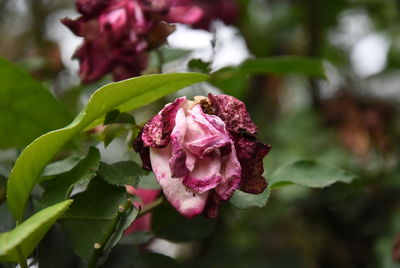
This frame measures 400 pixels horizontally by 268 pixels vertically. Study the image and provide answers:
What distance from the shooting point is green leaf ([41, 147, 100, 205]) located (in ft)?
1.81

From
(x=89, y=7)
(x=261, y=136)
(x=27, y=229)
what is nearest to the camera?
(x=27, y=229)

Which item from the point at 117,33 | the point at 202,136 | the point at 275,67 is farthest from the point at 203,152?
the point at 275,67

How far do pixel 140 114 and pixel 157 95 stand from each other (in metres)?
0.78

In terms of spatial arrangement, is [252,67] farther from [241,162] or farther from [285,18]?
[285,18]

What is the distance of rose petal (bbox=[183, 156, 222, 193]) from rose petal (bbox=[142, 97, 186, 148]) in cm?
3

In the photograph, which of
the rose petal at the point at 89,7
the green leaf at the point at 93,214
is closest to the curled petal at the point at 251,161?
the green leaf at the point at 93,214

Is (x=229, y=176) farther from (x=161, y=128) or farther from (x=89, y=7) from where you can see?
(x=89, y=7)

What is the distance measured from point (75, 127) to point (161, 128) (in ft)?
0.24

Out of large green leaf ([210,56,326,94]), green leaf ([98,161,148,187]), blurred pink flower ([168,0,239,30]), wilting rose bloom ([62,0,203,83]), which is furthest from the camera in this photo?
blurred pink flower ([168,0,239,30])

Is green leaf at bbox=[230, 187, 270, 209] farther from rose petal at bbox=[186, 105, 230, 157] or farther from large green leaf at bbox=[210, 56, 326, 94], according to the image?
large green leaf at bbox=[210, 56, 326, 94]

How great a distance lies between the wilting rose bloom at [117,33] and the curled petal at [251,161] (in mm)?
202

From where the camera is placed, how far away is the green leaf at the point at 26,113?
2.26 ft

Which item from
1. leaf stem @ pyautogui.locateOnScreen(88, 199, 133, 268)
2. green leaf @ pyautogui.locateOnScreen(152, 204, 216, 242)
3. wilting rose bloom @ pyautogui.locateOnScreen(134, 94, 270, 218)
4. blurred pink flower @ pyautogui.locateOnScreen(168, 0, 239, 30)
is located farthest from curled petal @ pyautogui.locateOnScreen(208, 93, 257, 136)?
blurred pink flower @ pyautogui.locateOnScreen(168, 0, 239, 30)

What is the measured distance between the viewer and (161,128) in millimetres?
519
